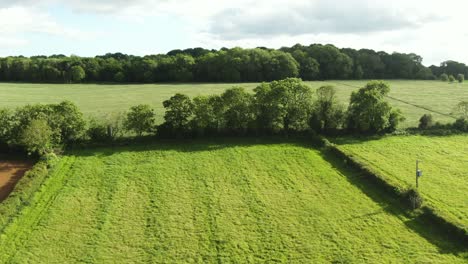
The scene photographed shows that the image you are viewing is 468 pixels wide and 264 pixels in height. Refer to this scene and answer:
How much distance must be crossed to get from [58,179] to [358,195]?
103 feet

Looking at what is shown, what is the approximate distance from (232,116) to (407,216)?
2899 centimetres

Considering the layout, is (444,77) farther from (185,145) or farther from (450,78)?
(185,145)

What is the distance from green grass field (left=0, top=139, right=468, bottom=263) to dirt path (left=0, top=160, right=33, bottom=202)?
390cm

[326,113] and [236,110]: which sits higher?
[236,110]

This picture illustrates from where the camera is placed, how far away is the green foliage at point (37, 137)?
4919 cm

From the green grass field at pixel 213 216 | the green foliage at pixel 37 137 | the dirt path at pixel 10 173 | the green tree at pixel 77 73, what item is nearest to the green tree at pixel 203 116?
the green grass field at pixel 213 216

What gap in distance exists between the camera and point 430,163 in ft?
163

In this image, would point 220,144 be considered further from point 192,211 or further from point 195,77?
point 195,77

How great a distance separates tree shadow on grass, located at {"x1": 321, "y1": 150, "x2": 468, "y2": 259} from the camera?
3155 cm

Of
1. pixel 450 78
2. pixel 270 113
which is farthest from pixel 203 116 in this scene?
pixel 450 78

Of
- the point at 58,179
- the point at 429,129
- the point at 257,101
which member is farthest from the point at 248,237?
the point at 429,129

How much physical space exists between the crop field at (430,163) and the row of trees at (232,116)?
450 centimetres

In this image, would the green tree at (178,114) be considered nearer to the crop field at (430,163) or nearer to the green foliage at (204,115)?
the green foliage at (204,115)

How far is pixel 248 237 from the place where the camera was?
33219 mm
